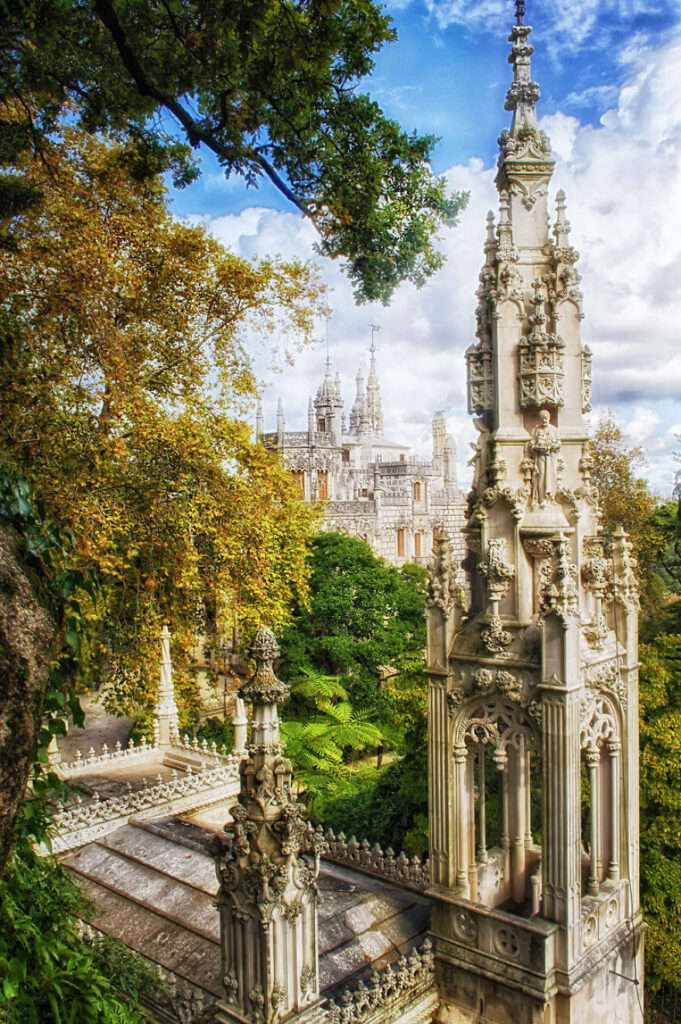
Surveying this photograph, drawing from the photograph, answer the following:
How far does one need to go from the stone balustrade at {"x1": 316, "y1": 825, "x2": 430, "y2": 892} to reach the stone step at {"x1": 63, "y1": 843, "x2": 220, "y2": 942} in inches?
60.6

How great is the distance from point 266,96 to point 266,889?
6527 mm

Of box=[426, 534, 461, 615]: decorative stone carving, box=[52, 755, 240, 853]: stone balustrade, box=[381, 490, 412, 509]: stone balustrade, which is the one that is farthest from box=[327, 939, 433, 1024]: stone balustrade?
box=[381, 490, 412, 509]: stone balustrade

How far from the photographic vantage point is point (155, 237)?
13164 mm

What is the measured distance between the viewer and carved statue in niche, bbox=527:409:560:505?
7598mm

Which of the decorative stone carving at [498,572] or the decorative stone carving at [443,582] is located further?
the decorative stone carving at [443,582]

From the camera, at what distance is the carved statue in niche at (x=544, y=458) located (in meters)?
7.60

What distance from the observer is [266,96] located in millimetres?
6492

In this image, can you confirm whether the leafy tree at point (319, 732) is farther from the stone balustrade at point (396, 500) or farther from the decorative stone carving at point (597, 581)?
the stone balustrade at point (396, 500)

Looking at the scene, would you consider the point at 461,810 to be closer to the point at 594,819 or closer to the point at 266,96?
the point at 594,819

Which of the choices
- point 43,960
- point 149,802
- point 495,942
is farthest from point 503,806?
point 149,802

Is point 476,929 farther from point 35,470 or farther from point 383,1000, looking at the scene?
point 35,470

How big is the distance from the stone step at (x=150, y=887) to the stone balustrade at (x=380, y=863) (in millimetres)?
1540

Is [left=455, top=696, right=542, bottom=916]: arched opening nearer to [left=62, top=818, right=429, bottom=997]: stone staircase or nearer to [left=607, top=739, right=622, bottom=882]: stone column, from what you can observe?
[left=607, top=739, right=622, bottom=882]: stone column

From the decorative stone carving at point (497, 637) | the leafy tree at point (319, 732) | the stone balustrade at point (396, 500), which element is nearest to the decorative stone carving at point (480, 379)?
the decorative stone carving at point (497, 637)
